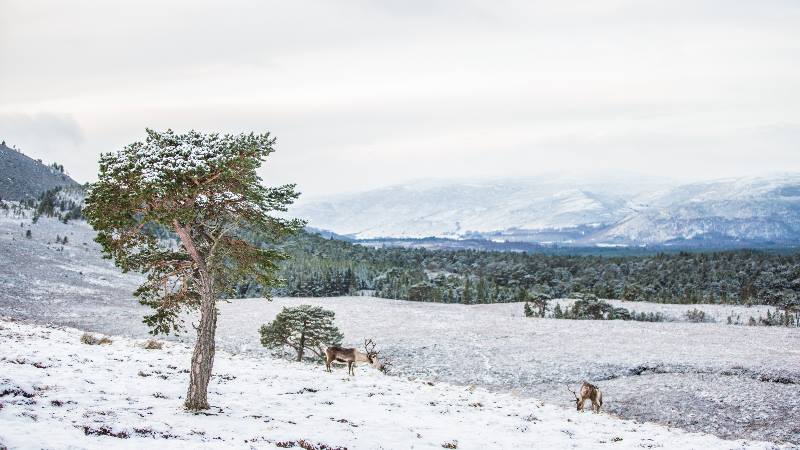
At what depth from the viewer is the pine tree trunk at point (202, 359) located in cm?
2309

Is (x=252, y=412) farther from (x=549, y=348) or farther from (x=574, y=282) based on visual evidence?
(x=574, y=282)

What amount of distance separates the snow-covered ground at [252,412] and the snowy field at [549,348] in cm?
1326

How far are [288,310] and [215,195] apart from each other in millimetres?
28408

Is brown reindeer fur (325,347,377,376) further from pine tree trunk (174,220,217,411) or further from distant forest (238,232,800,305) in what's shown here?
distant forest (238,232,800,305)

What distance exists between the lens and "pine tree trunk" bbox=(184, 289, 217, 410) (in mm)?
23094

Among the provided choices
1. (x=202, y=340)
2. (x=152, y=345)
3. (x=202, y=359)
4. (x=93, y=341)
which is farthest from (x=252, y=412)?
(x=93, y=341)

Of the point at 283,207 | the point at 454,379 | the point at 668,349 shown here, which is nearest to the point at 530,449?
the point at 283,207

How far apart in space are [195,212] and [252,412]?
830cm

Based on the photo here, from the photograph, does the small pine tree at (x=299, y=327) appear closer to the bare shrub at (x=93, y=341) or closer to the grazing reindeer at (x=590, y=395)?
the bare shrub at (x=93, y=341)

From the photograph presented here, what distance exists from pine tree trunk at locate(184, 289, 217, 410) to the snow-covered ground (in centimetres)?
62

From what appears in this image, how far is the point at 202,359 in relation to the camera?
75.8 ft

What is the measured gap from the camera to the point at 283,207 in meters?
24.8

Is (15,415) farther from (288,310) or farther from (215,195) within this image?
(288,310)

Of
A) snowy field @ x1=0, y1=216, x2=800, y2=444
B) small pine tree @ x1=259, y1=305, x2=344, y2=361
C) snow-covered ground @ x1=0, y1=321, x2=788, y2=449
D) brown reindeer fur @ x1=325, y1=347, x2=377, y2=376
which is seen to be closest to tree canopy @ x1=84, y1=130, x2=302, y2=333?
snow-covered ground @ x1=0, y1=321, x2=788, y2=449
